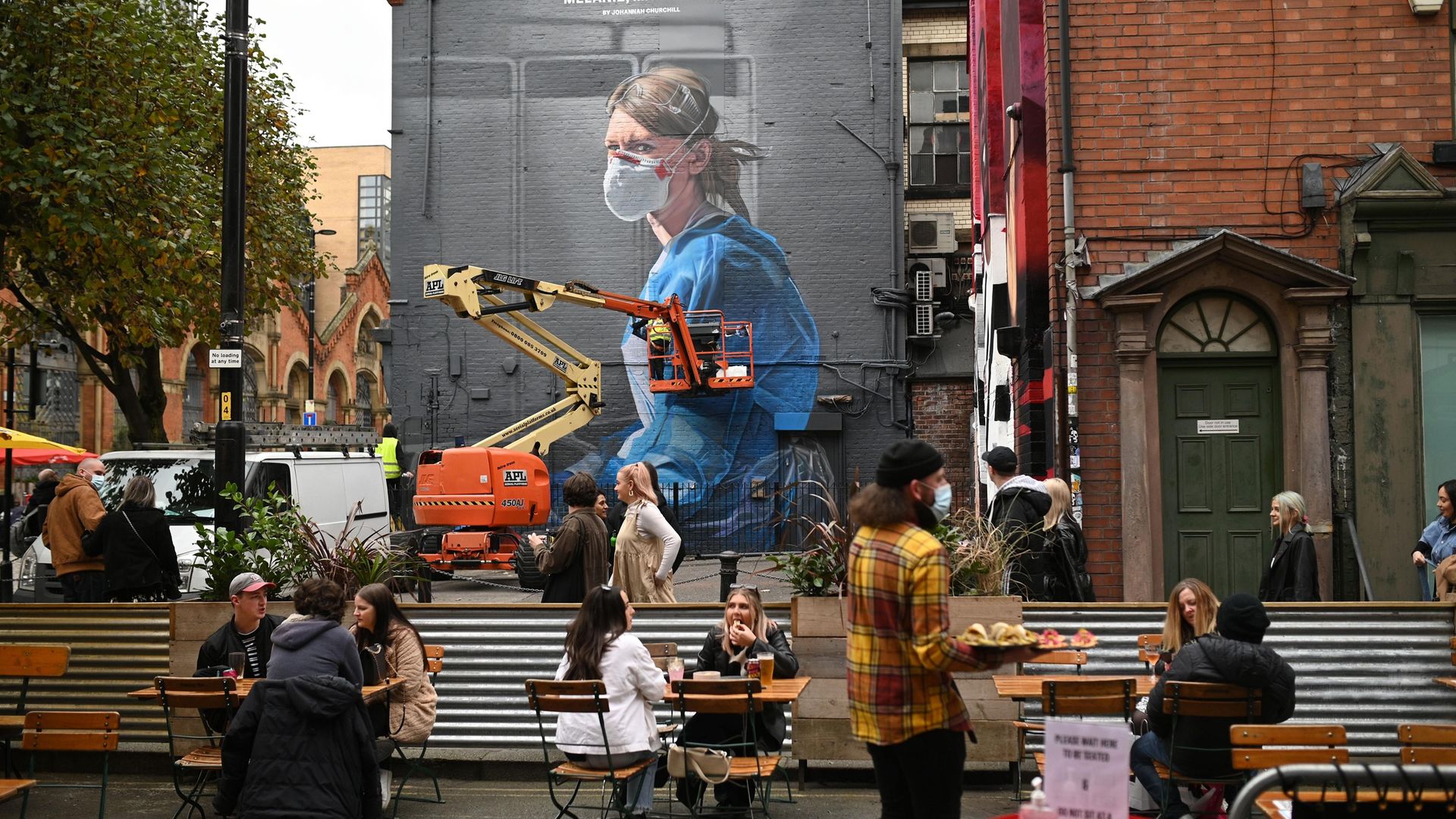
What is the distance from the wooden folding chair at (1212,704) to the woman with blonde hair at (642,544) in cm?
401

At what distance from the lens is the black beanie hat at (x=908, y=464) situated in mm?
4766

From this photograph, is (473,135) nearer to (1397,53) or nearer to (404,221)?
(404,221)

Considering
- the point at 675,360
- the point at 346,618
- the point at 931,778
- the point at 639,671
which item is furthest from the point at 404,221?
the point at 931,778

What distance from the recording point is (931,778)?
4.70 m

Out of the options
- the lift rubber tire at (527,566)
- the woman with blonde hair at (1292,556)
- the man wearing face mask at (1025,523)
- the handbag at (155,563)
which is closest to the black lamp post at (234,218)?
the handbag at (155,563)

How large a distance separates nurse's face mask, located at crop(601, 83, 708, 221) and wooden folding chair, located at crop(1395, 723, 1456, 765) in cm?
2344

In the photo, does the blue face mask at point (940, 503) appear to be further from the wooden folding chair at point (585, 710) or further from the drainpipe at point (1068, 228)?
the drainpipe at point (1068, 228)

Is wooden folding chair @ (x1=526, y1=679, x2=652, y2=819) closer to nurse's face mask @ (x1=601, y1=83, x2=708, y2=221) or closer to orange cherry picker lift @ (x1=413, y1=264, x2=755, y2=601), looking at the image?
orange cherry picker lift @ (x1=413, y1=264, x2=755, y2=601)

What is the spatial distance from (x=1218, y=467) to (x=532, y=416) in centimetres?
1485

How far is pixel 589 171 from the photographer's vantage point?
28312mm

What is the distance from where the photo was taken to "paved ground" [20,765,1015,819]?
25.4 feet

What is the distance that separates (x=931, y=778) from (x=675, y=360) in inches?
878

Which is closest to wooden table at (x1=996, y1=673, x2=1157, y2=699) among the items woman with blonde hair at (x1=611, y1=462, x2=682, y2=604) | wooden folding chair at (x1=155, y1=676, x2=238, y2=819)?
woman with blonde hair at (x1=611, y1=462, x2=682, y2=604)

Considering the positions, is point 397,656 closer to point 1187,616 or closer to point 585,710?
point 585,710
